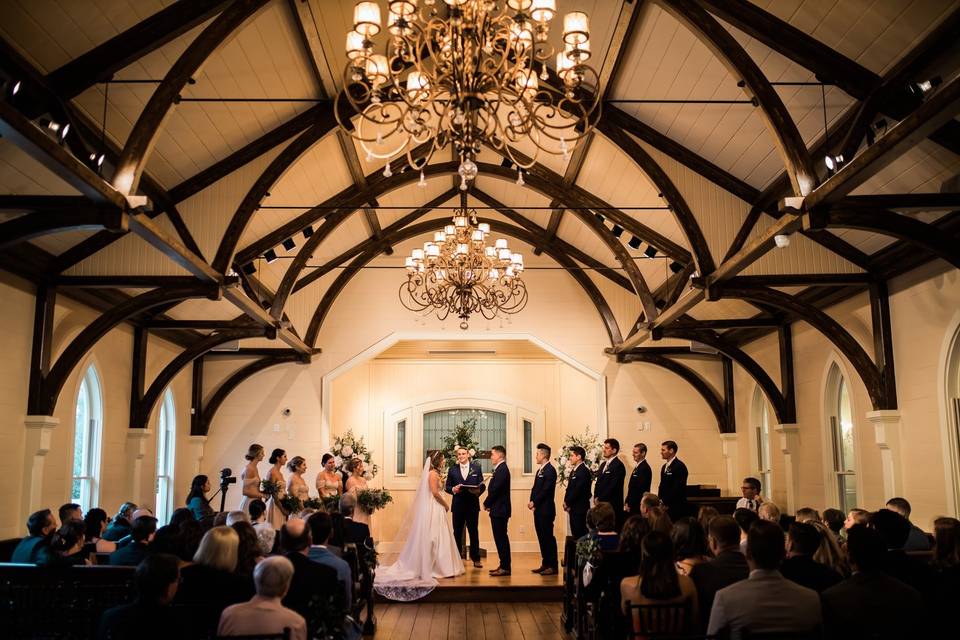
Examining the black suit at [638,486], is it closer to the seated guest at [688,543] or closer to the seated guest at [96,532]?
the seated guest at [688,543]

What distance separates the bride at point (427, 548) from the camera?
9406 millimetres

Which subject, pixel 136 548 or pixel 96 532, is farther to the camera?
pixel 96 532

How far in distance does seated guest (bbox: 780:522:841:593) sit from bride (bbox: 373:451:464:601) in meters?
5.43

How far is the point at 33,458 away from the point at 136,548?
332 cm

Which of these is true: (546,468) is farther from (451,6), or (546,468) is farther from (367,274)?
(451,6)

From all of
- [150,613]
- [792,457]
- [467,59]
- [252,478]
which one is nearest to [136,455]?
[252,478]

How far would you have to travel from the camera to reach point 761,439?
491 inches

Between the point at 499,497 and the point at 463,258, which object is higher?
the point at 463,258

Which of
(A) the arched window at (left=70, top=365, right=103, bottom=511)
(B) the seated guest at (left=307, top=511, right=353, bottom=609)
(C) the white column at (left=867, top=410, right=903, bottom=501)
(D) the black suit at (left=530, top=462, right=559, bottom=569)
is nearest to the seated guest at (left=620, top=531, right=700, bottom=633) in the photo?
(B) the seated guest at (left=307, top=511, right=353, bottom=609)

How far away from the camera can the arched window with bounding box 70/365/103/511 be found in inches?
377

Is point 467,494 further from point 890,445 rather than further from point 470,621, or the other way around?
point 890,445

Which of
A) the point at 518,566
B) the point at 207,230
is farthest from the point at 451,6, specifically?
the point at 518,566

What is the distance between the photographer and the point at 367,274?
1386 cm

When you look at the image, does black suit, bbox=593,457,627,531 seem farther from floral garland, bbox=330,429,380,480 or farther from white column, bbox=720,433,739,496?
floral garland, bbox=330,429,380,480
